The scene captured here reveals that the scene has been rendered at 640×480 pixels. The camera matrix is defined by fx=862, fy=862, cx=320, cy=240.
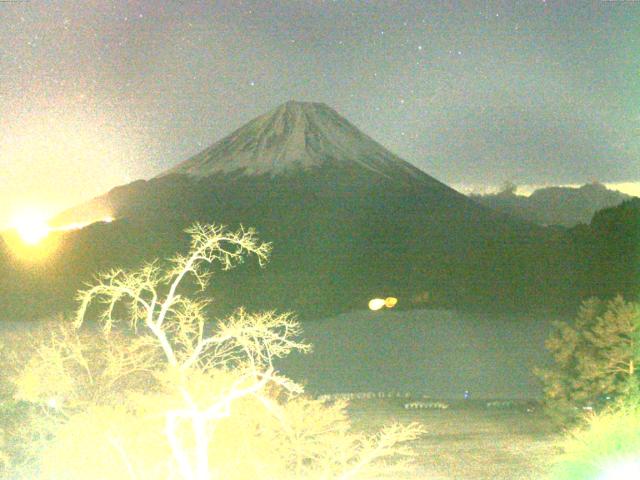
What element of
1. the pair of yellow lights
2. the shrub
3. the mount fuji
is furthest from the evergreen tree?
the mount fuji

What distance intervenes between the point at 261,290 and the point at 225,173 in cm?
5429

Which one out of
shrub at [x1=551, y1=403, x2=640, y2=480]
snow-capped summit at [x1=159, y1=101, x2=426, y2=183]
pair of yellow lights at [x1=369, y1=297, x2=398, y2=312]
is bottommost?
shrub at [x1=551, y1=403, x2=640, y2=480]

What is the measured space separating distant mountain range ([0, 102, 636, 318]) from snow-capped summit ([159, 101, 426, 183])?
0.82 feet

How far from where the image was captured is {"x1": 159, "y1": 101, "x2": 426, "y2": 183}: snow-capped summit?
4227 inches

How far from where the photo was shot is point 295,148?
11238 cm

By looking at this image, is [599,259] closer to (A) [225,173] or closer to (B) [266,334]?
(B) [266,334]

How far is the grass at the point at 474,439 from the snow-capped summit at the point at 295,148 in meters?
82.1

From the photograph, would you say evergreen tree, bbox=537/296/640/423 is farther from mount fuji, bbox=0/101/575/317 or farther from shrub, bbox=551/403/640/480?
mount fuji, bbox=0/101/575/317

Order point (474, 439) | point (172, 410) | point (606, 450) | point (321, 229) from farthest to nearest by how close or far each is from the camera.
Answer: point (321, 229) < point (474, 439) < point (606, 450) < point (172, 410)

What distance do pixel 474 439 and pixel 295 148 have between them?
94.7 metres

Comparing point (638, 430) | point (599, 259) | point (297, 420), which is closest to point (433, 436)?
point (638, 430)

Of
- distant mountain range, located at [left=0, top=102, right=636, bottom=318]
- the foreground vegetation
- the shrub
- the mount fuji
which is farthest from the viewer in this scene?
the mount fuji

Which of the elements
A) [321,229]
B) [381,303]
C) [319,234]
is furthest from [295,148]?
[381,303]

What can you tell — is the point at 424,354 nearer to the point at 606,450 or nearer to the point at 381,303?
the point at 381,303
